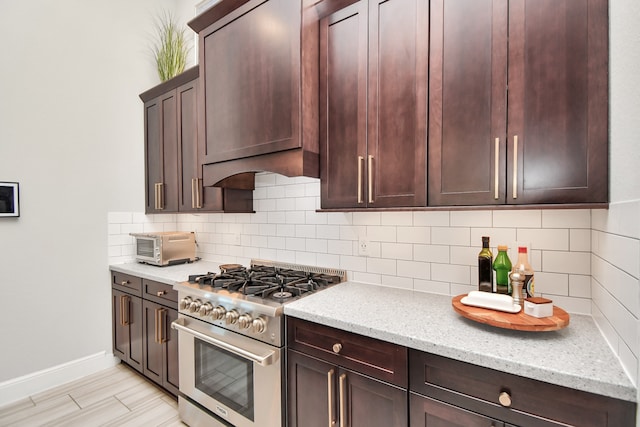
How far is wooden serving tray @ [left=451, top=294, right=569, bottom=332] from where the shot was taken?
3.48 ft

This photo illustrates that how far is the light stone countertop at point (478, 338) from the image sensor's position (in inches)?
34.1

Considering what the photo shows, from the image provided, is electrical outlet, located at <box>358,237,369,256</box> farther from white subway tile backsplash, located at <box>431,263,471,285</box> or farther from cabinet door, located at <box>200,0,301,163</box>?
cabinet door, located at <box>200,0,301,163</box>

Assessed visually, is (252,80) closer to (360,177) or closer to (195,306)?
(360,177)

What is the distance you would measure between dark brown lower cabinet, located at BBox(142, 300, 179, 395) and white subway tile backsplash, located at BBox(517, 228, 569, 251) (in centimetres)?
225

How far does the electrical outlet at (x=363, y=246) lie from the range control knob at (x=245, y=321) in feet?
2.68

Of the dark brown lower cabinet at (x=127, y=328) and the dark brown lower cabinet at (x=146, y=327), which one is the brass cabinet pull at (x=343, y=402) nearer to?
the dark brown lower cabinet at (x=146, y=327)

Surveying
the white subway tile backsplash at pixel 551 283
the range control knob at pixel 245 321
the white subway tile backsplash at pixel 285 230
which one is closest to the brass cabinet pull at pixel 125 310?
the white subway tile backsplash at pixel 285 230

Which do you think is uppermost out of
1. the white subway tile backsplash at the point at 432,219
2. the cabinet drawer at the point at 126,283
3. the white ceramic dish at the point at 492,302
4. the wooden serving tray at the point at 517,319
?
the white subway tile backsplash at the point at 432,219

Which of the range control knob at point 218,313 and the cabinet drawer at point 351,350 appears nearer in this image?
the cabinet drawer at point 351,350

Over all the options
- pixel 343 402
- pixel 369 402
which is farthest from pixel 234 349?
pixel 369 402

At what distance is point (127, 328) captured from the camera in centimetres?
263

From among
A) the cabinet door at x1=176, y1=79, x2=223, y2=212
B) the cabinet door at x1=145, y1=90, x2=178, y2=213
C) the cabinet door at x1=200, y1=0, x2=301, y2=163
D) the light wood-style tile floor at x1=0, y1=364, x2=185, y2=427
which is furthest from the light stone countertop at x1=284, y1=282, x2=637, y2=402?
the cabinet door at x1=145, y1=90, x2=178, y2=213

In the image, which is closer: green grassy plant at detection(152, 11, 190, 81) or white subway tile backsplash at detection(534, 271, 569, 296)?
white subway tile backsplash at detection(534, 271, 569, 296)

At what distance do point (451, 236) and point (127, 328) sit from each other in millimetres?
2774
